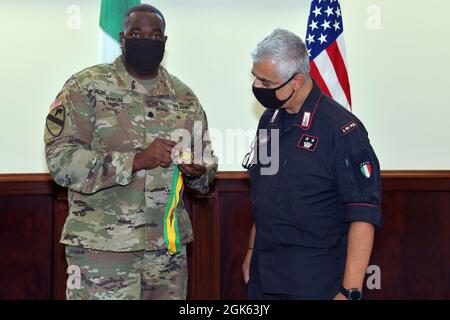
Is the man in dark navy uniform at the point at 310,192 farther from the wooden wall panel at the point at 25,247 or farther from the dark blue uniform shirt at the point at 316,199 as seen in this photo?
the wooden wall panel at the point at 25,247

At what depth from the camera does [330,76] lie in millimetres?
3699

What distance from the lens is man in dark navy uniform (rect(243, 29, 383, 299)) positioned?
2168 millimetres

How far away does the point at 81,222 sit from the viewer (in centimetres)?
256

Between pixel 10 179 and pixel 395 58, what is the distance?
2559 millimetres

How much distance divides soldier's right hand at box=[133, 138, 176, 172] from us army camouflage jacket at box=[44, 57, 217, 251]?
0.06 m

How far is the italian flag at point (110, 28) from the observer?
11.7ft

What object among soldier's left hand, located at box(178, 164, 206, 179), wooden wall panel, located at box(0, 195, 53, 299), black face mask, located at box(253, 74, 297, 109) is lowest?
wooden wall panel, located at box(0, 195, 53, 299)

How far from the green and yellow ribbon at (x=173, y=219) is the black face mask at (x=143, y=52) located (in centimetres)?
46

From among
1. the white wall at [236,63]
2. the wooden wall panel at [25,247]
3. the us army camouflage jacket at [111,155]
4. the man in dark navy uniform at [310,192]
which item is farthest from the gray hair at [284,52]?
the wooden wall panel at [25,247]

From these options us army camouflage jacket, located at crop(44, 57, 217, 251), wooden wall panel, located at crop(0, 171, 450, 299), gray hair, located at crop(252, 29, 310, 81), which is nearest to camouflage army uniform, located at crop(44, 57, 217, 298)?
us army camouflage jacket, located at crop(44, 57, 217, 251)

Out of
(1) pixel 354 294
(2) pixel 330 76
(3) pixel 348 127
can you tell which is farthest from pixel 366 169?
(2) pixel 330 76

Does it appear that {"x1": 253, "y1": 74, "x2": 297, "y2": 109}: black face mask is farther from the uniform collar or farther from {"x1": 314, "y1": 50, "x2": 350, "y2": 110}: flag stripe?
{"x1": 314, "y1": 50, "x2": 350, "y2": 110}: flag stripe

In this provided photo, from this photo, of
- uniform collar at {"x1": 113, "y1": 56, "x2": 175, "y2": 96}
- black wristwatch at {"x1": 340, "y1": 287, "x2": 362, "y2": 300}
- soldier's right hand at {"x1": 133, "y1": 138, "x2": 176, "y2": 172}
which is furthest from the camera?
uniform collar at {"x1": 113, "y1": 56, "x2": 175, "y2": 96}

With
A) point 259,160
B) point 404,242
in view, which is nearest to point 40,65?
point 259,160
